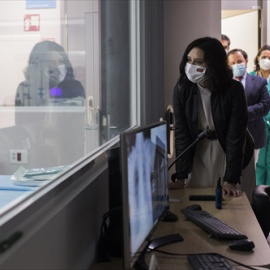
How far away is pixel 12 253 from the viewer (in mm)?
856

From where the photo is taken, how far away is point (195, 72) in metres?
2.23

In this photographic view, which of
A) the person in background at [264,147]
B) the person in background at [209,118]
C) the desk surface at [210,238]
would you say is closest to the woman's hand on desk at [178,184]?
the person in background at [209,118]

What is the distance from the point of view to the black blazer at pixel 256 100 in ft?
11.3

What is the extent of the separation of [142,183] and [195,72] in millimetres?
1079

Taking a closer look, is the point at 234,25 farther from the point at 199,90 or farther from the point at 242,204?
the point at 242,204

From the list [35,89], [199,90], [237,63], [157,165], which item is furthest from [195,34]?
[157,165]

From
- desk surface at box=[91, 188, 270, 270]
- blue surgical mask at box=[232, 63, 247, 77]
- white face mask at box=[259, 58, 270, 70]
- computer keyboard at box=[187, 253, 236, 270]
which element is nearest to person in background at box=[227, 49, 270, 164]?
blue surgical mask at box=[232, 63, 247, 77]

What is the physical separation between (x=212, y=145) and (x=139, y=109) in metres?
0.77

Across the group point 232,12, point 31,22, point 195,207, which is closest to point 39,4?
point 31,22

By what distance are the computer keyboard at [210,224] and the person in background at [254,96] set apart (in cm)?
175

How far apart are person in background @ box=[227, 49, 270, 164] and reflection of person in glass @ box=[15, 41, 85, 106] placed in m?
1.53

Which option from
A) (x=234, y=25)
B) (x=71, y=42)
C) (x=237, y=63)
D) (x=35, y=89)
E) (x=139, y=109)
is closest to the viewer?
(x=35, y=89)

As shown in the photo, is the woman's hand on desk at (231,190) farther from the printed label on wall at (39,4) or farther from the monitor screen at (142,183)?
the printed label on wall at (39,4)

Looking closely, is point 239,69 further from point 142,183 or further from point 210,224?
point 142,183
